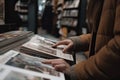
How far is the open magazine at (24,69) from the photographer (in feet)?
2.07

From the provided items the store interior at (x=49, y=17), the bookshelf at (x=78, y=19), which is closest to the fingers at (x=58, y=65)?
the store interior at (x=49, y=17)

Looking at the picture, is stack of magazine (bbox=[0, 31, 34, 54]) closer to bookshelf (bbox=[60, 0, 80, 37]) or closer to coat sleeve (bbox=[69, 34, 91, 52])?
coat sleeve (bbox=[69, 34, 91, 52])

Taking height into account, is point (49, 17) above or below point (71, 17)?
below

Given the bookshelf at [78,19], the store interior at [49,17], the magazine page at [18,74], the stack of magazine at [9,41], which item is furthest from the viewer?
the bookshelf at [78,19]

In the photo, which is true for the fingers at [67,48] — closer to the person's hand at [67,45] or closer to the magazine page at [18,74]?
the person's hand at [67,45]

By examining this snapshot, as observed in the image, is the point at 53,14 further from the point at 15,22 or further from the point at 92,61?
the point at 92,61

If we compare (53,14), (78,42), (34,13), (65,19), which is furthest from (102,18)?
(53,14)

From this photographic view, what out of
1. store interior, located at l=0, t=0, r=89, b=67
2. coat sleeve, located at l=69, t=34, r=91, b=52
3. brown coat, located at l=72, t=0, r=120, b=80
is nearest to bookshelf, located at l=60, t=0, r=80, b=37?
store interior, located at l=0, t=0, r=89, b=67

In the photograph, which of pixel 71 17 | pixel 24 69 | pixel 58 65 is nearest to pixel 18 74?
pixel 24 69

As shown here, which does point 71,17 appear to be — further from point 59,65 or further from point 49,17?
point 59,65

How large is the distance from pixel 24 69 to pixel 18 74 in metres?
0.07

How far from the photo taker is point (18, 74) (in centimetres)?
64

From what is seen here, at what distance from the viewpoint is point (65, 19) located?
6.85m

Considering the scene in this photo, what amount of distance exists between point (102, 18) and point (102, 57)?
187mm
